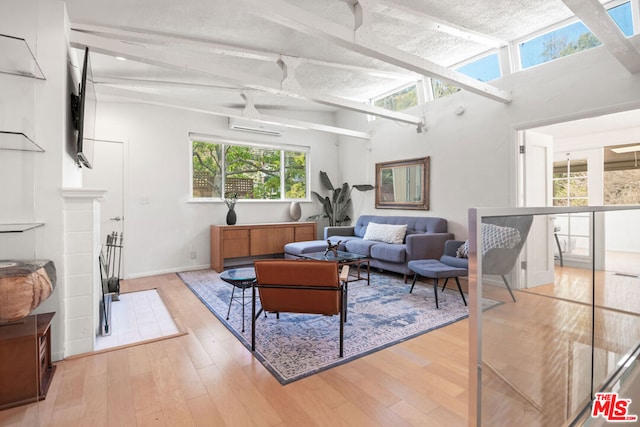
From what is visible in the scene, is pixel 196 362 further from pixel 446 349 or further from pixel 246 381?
pixel 446 349

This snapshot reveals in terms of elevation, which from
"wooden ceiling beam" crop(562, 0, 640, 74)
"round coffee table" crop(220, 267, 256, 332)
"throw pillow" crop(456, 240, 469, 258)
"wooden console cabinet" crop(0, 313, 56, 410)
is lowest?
"wooden console cabinet" crop(0, 313, 56, 410)

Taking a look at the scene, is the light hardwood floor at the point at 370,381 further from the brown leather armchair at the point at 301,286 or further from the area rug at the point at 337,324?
the brown leather armchair at the point at 301,286

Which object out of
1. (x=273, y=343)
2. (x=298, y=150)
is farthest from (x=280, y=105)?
(x=273, y=343)

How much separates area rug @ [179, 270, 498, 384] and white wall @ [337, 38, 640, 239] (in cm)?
140

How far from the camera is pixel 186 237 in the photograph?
511cm

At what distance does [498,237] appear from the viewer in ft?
3.35

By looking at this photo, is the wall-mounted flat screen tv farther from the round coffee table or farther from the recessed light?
the recessed light

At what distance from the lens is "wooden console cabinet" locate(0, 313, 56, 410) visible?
1648mm

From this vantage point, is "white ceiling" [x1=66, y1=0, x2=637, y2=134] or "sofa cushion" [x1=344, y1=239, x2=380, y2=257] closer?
"white ceiling" [x1=66, y1=0, x2=637, y2=134]

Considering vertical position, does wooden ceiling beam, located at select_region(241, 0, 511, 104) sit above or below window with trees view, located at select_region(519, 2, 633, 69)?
below

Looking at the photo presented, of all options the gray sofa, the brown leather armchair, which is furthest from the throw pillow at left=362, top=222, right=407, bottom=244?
the brown leather armchair

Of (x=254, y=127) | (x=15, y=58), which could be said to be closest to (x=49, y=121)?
(x=15, y=58)

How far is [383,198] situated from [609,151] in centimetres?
454

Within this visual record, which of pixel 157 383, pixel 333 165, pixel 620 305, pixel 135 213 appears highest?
pixel 333 165
